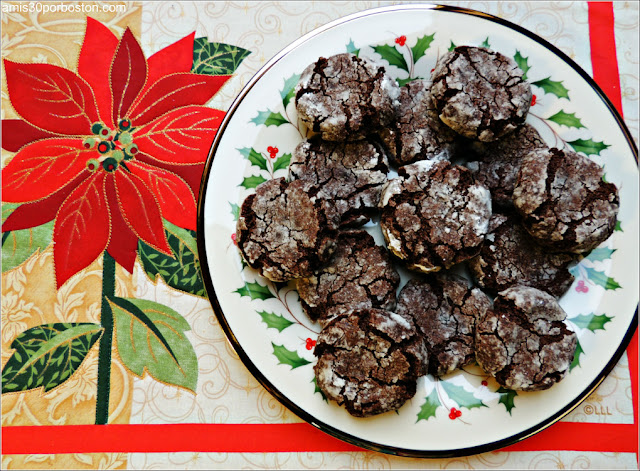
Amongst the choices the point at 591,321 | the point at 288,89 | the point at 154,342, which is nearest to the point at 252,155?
the point at 288,89

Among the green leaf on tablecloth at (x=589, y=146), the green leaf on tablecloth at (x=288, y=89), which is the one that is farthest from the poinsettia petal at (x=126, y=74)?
the green leaf on tablecloth at (x=589, y=146)

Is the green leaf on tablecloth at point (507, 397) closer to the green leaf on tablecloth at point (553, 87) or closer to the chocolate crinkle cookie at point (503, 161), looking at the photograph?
the chocolate crinkle cookie at point (503, 161)

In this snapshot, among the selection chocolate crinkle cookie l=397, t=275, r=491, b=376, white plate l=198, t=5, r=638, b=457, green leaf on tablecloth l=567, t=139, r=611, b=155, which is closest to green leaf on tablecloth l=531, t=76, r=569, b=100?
white plate l=198, t=5, r=638, b=457

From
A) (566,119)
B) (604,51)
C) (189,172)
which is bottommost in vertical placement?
(189,172)

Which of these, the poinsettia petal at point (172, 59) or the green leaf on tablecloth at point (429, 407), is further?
the poinsettia petal at point (172, 59)

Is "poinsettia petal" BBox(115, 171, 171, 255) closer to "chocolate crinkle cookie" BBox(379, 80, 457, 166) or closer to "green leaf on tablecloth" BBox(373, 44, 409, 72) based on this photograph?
"chocolate crinkle cookie" BBox(379, 80, 457, 166)

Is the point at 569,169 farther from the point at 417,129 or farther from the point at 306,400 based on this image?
the point at 306,400

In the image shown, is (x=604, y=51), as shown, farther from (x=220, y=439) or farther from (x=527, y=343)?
(x=220, y=439)

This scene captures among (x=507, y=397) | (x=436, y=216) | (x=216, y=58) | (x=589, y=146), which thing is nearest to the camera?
(x=436, y=216)
